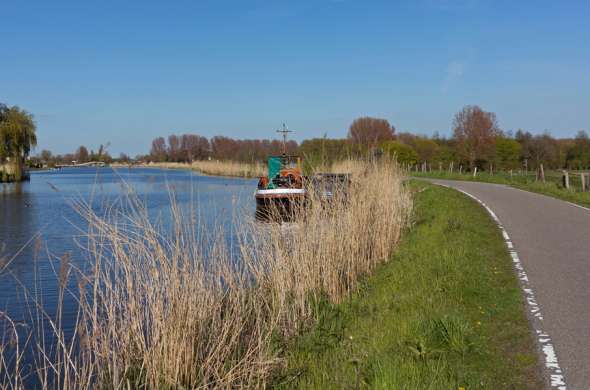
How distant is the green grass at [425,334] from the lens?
529cm

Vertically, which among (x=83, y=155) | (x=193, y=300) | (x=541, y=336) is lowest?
(x=541, y=336)

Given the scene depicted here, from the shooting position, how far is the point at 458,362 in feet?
18.4

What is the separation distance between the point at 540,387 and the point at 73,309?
8029 millimetres

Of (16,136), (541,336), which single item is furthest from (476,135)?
(541,336)

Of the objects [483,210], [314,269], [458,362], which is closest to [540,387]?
[458,362]

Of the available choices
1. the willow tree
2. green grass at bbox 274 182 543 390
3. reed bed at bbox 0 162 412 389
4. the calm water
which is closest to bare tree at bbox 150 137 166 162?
the calm water

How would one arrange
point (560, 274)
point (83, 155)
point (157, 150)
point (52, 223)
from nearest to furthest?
point (83, 155) < point (560, 274) < point (157, 150) < point (52, 223)

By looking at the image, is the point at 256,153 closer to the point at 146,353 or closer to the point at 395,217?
the point at 395,217

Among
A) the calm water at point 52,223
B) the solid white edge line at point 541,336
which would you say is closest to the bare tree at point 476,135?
the calm water at point 52,223

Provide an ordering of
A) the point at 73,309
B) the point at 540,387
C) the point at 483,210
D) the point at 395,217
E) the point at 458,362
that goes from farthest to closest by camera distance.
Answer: the point at 483,210, the point at 395,217, the point at 73,309, the point at 458,362, the point at 540,387

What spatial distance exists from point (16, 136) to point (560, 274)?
4787cm

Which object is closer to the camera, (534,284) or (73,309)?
(534,284)

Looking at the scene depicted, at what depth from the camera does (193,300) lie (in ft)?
18.9

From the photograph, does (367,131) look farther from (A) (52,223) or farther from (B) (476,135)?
(B) (476,135)
